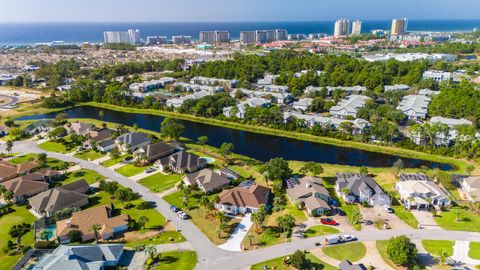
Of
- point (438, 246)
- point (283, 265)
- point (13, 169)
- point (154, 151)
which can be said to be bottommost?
point (283, 265)

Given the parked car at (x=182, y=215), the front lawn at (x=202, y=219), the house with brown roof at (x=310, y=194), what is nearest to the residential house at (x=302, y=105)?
the house with brown roof at (x=310, y=194)

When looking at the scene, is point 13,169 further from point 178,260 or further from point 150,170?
point 178,260

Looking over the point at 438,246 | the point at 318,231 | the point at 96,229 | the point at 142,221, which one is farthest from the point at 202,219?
the point at 438,246

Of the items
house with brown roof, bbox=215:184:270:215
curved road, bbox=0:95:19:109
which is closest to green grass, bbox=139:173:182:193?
house with brown roof, bbox=215:184:270:215

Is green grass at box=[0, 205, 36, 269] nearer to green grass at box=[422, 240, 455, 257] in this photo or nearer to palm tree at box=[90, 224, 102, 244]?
palm tree at box=[90, 224, 102, 244]

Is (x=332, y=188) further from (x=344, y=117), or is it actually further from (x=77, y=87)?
(x=77, y=87)
